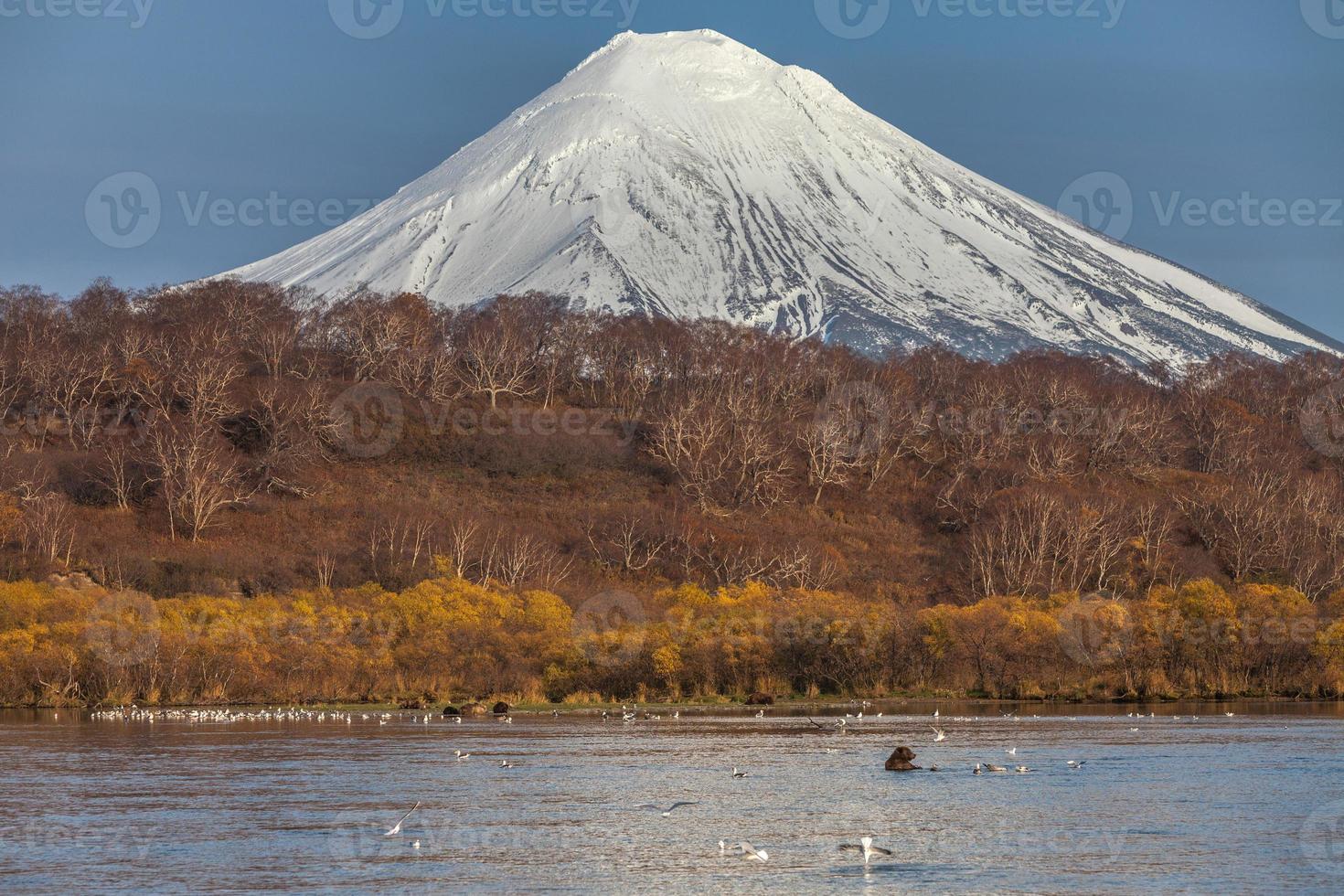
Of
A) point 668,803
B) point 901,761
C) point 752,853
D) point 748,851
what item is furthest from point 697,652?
point 748,851

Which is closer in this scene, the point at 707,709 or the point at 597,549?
the point at 707,709

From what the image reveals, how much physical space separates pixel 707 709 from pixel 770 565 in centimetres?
2791

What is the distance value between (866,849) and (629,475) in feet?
280

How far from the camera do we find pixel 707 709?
6109 centimetres

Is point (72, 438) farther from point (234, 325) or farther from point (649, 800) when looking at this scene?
point (649, 800)

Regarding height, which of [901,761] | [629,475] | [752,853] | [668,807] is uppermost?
[629,475]

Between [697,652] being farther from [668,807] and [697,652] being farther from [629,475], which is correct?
[629,475]

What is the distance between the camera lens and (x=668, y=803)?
32.7 m

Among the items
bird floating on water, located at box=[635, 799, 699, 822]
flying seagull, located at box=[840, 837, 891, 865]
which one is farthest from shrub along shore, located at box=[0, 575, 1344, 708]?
flying seagull, located at box=[840, 837, 891, 865]

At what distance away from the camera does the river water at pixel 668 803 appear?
24.8 metres

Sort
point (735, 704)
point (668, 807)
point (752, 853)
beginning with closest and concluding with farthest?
point (752, 853) → point (668, 807) → point (735, 704)

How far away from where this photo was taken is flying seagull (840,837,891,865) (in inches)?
1008

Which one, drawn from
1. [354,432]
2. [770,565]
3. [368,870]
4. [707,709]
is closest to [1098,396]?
[770,565]

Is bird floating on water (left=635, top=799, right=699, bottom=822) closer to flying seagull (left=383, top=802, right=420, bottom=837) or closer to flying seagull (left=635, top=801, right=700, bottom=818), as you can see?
flying seagull (left=635, top=801, right=700, bottom=818)
